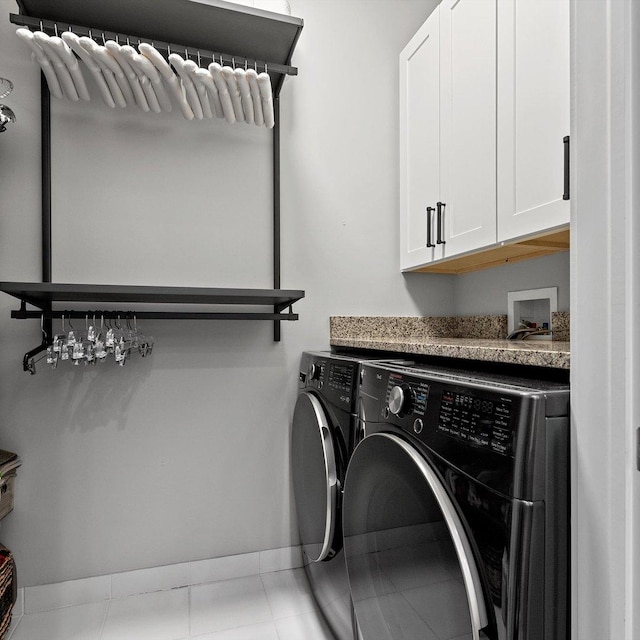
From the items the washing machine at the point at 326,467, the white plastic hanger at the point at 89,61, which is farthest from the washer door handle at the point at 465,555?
the white plastic hanger at the point at 89,61

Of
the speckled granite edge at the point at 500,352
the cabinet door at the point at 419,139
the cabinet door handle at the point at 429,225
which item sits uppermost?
the cabinet door at the point at 419,139

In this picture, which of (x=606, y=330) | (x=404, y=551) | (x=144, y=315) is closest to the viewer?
(x=606, y=330)

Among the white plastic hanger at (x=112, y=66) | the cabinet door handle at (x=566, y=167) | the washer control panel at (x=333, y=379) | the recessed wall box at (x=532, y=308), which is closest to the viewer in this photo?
the cabinet door handle at (x=566, y=167)

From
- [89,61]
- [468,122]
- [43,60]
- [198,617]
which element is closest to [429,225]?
[468,122]

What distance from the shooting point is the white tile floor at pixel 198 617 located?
57.0 inches

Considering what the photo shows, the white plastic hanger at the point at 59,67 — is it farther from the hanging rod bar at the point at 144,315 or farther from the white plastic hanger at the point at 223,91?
the hanging rod bar at the point at 144,315

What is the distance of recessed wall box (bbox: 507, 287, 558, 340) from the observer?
5.12 feet

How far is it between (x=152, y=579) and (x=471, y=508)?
1472mm

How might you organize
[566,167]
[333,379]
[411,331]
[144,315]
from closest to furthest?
[566,167]
[333,379]
[144,315]
[411,331]

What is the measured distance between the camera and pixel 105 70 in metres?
1.42

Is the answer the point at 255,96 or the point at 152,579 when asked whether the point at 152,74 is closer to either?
the point at 255,96

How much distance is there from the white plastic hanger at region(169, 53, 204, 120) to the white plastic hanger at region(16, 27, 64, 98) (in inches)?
15.2

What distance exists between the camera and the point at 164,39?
1578 mm

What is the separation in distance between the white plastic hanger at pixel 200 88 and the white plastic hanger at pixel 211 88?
10 mm
